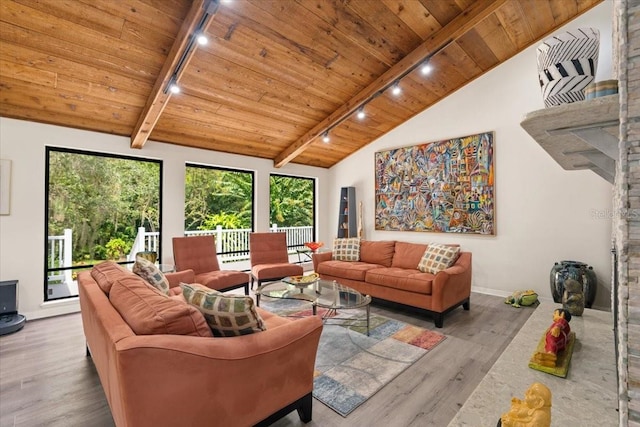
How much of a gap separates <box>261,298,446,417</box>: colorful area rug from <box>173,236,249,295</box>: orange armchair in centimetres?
82

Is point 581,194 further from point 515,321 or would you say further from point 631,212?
point 631,212

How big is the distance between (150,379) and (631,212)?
1677mm

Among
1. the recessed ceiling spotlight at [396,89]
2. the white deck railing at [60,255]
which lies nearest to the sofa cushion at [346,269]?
the recessed ceiling spotlight at [396,89]

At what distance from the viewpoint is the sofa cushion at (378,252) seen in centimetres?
463

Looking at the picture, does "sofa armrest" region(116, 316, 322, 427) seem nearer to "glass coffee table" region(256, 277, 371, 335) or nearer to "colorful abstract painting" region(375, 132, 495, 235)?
"glass coffee table" region(256, 277, 371, 335)

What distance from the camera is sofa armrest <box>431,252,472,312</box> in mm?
3299

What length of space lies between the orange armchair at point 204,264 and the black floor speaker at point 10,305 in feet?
5.43

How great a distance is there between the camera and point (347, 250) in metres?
4.95

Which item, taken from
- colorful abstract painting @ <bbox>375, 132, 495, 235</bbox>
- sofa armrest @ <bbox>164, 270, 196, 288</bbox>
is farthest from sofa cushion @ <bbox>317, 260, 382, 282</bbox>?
sofa armrest @ <bbox>164, 270, 196, 288</bbox>

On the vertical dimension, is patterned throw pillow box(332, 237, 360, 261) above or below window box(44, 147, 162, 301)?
below

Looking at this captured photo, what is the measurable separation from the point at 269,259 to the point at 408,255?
225 centimetres

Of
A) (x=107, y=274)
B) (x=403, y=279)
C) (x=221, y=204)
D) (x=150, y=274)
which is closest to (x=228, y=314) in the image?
(x=107, y=274)

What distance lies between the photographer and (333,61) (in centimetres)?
387

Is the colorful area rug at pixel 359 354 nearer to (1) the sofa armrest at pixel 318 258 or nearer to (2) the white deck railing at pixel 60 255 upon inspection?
(1) the sofa armrest at pixel 318 258
